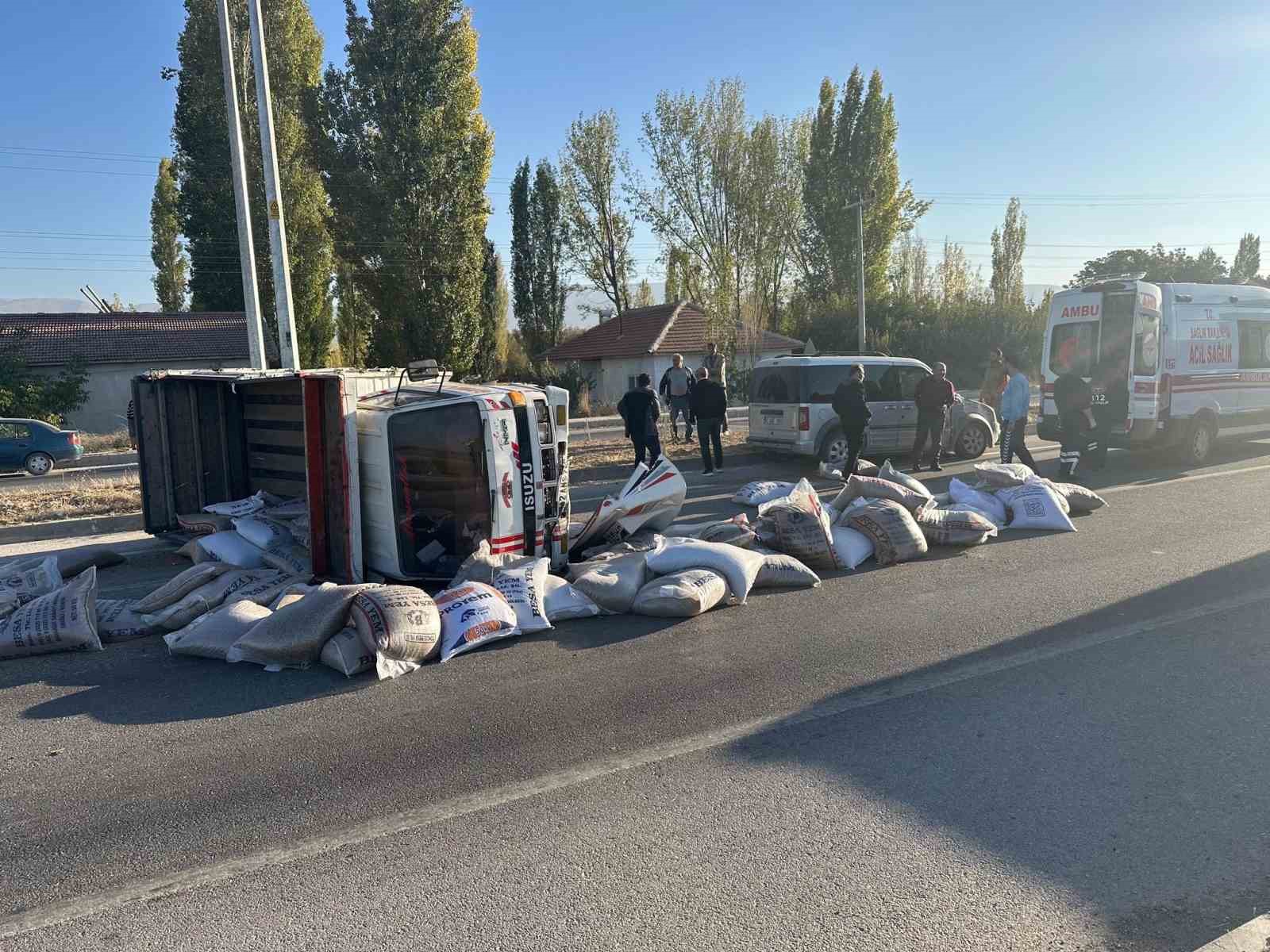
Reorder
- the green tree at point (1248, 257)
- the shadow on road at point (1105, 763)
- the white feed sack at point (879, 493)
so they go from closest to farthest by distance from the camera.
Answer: the shadow on road at point (1105, 763) < the white feed sack at point (879, 493) < the green tree at point (1248, 257)

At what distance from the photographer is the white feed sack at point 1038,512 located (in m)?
9.34

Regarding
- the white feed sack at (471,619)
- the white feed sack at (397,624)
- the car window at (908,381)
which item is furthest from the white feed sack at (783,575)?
the car window at (908,381)

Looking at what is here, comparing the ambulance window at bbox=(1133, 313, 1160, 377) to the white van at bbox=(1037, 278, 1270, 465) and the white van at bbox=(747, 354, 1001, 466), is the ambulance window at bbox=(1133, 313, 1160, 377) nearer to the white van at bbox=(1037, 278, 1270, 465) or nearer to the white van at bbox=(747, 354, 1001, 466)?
the white van at bbox=(1037, 278, 1270, 465)

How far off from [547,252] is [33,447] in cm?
2901

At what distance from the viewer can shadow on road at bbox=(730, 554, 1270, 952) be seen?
10.8ft

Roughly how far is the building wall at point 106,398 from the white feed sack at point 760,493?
27968 millimetres

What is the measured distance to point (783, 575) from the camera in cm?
738

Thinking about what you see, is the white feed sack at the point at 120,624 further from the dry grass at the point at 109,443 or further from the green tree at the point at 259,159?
the green tree at the point at 259,159

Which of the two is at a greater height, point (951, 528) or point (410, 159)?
point (410, 159)

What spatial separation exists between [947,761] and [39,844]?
12.2ft

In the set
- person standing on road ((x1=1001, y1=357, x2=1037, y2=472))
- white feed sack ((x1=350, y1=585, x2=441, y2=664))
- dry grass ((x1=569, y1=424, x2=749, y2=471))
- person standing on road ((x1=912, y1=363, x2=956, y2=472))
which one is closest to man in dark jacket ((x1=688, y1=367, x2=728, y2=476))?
dry grass ((x1=569, y1=424, x2=749, y2=471))

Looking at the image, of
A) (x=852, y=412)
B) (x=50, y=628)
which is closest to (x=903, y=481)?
(x=852, y=412)

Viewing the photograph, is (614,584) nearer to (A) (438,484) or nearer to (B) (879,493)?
(A) (438,484)

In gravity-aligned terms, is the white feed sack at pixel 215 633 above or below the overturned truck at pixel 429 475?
below
